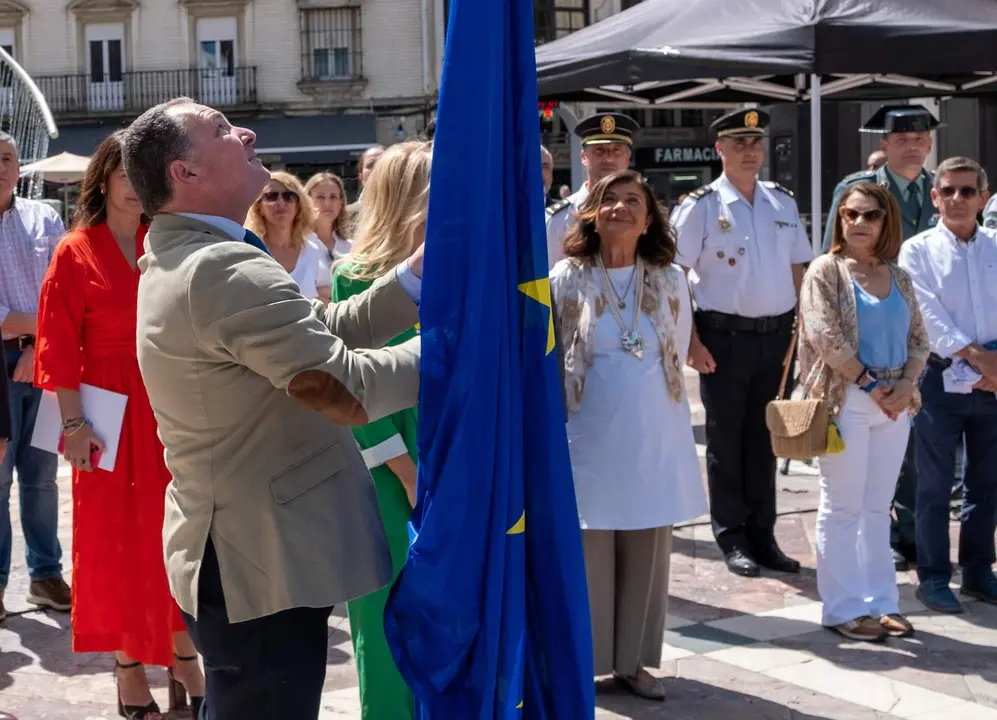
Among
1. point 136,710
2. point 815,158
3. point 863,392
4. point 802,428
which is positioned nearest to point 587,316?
point 802,428

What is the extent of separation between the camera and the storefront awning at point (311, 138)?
110 ft

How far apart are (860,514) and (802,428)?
17.6 inches

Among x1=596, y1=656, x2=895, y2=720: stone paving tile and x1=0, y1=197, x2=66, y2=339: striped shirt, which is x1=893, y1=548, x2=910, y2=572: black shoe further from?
x1=0, y1=197, x2=66, y2=339: striped shirt

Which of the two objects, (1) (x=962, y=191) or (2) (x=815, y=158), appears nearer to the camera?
(1) (x=962, y=191)

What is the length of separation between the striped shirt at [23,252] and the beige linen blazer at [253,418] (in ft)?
11.6

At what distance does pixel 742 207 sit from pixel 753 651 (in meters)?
2.41

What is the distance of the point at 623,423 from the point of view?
4.96 m

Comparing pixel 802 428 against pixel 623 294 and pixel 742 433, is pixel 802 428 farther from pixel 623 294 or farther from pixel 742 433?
pixel 742 433

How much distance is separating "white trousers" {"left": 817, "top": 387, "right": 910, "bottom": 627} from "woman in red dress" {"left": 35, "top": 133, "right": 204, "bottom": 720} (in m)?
2.53

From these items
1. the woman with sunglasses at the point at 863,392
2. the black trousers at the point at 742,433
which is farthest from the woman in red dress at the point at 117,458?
the black trousers at the point at 742,433

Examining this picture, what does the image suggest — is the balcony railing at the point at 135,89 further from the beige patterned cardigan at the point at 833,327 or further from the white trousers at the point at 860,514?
the white trousers at the point at 860,514

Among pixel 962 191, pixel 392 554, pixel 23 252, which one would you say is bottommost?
pixel 392 554

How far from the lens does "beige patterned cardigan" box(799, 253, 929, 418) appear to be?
5.52 metres

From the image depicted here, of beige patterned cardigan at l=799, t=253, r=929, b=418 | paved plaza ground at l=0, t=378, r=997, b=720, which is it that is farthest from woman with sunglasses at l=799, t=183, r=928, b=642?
paved plaza ground at l=0, t=378, r=997, b=720
